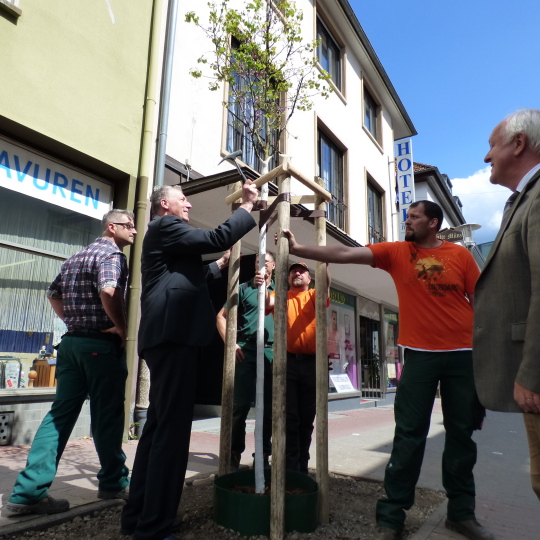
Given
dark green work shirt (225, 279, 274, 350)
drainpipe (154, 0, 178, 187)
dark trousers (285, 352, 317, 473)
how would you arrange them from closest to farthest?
1. dark trousers (285, 352, 317, 473)
2. dark green work shirt (225, 279, 274, 350)
3. drainpipe (154, 0, 178, 187)

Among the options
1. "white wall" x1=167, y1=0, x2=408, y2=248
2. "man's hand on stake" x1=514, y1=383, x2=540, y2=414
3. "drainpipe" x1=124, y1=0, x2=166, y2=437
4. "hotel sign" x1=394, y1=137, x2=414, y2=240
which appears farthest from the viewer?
"hotel sign" x1=394, y1=137, x2=414, y2=240

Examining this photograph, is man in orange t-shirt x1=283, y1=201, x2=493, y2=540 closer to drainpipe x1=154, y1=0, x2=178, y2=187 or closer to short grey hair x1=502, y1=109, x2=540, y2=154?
short grey hair x1=502, y1=109, x2=540, y2=154

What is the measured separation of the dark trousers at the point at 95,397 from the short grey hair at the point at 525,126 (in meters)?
2.65

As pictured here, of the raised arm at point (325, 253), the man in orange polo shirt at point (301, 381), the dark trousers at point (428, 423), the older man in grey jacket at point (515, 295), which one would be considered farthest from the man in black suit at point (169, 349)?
the man in orange polo shirt at point (301, 381)

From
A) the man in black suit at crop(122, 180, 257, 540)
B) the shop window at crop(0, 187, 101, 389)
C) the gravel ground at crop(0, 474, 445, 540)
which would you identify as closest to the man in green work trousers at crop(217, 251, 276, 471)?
the gravel ground at crop(0, 474, 445, 540)

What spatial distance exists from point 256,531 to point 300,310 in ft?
6.71

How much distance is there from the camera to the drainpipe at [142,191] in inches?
243

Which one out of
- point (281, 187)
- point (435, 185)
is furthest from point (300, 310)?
point (435, 185)

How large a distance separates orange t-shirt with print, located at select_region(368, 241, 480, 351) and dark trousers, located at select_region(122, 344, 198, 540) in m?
1.39

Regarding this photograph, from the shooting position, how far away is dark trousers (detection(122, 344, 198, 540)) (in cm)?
247

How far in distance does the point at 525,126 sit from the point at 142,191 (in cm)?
546

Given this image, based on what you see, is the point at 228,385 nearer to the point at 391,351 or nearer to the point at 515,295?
the point at 515,295

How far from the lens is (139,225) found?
6559 millimetres

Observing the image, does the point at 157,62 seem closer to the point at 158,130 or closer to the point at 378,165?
the point at 158,130
